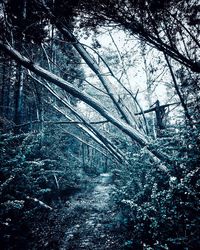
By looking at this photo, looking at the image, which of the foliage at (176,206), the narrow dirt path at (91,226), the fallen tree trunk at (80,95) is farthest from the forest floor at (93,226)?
the fallen tree trunk at (80,95)

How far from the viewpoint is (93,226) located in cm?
463

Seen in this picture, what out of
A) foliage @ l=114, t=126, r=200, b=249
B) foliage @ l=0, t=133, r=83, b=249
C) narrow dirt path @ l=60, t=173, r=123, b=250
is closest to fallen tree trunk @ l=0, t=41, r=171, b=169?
foliage @ l=114, t=126, r=200, b=249

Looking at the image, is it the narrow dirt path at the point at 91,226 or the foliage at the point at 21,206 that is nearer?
the foliage at the point at 21,206

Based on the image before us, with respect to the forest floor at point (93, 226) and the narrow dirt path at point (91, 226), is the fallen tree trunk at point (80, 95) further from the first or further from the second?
the narrow dirt path at point (91, 226)

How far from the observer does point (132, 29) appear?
383cm

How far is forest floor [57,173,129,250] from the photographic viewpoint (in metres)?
3.78

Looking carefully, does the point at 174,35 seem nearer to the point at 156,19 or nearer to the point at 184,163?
the point at 156,19

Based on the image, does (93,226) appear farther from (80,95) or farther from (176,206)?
(80,95)

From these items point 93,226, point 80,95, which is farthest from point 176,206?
point 80,95

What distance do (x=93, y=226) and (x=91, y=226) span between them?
47 millimetres

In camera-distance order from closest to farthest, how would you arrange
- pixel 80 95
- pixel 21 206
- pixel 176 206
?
1. pixel 176 206
2. pixel 21 206
3. pixel 80 95

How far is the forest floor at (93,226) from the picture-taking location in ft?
12.4

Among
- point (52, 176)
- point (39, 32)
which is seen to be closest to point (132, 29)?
point (39, 32)

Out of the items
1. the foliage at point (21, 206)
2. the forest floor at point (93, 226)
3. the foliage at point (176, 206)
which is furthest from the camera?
the forest floor at point (93, 226)
